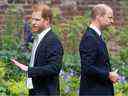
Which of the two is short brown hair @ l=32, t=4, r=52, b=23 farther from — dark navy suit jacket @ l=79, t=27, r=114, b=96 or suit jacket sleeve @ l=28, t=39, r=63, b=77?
dark navy suit jacket @ l=79, t=27, r=114, b=96

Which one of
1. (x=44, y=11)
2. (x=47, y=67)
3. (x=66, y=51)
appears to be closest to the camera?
(x=47, y=67)

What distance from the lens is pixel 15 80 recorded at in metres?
7.87

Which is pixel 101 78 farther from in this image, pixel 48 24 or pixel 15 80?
pixel 15 80

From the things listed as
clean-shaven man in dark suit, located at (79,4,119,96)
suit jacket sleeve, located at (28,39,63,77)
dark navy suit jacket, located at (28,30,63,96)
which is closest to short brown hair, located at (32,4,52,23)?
dark navy suit jacket, located at (28,30,63,96)

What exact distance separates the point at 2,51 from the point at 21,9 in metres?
1.56

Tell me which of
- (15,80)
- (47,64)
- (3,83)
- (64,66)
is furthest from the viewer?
(64,66)

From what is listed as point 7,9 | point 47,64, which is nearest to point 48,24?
point 47,64

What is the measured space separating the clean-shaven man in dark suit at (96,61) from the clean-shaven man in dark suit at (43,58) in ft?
0.98

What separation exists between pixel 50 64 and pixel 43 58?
112 millimetres

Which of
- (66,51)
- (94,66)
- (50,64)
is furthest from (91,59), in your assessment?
(66,51)

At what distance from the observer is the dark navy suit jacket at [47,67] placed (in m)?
5.73

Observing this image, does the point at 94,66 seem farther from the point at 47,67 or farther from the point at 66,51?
the point at 66,51

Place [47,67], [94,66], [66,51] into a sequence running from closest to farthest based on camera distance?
[47,67], [94,66], [66,51]

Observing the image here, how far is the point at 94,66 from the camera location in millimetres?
5934
